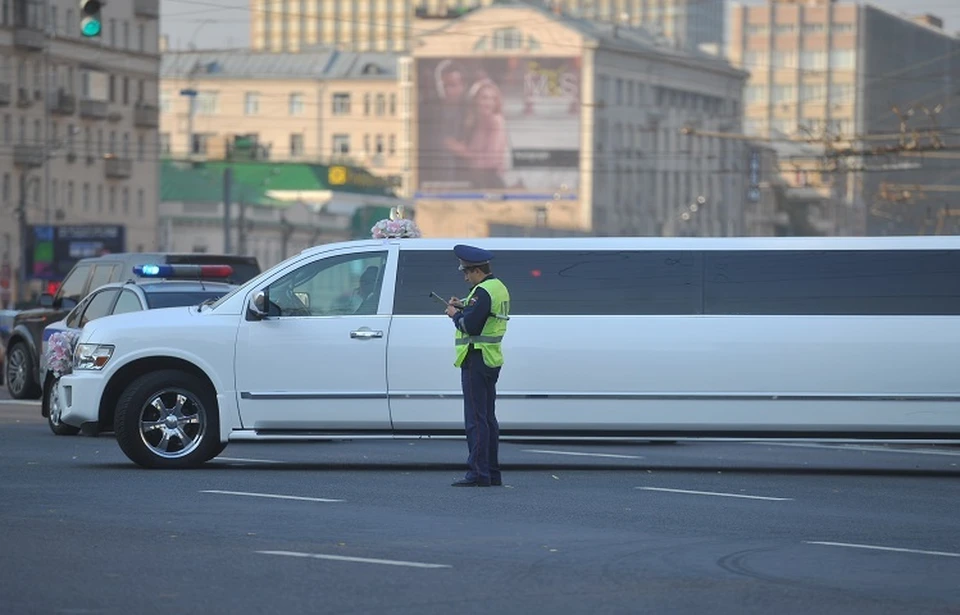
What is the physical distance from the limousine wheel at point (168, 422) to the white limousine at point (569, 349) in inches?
0.6

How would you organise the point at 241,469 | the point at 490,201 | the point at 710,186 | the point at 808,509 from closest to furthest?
the point at 808,509 → the point at 241,469 → the point at 490,201 → the point at 710,186

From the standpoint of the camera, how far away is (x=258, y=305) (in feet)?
59.7

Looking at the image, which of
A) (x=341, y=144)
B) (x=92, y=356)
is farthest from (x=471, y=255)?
(x=341, y=144)

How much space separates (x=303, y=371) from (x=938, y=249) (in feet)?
16.3

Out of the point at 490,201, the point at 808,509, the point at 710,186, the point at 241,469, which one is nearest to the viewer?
the point at 808,509

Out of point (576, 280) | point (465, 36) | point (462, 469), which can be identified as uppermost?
point (465, 36)

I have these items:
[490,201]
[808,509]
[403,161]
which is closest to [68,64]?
[490,201]

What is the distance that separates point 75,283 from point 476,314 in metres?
13.6

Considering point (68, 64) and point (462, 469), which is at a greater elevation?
point (68, 64)

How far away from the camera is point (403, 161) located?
17688 centimetres

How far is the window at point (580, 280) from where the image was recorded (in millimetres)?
18516

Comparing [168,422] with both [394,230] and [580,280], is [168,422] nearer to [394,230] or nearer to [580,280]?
[394,230]

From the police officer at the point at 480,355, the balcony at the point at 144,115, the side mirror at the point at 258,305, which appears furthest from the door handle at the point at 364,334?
the balcony at the point at 144,115

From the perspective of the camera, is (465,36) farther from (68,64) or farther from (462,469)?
(462,469)
